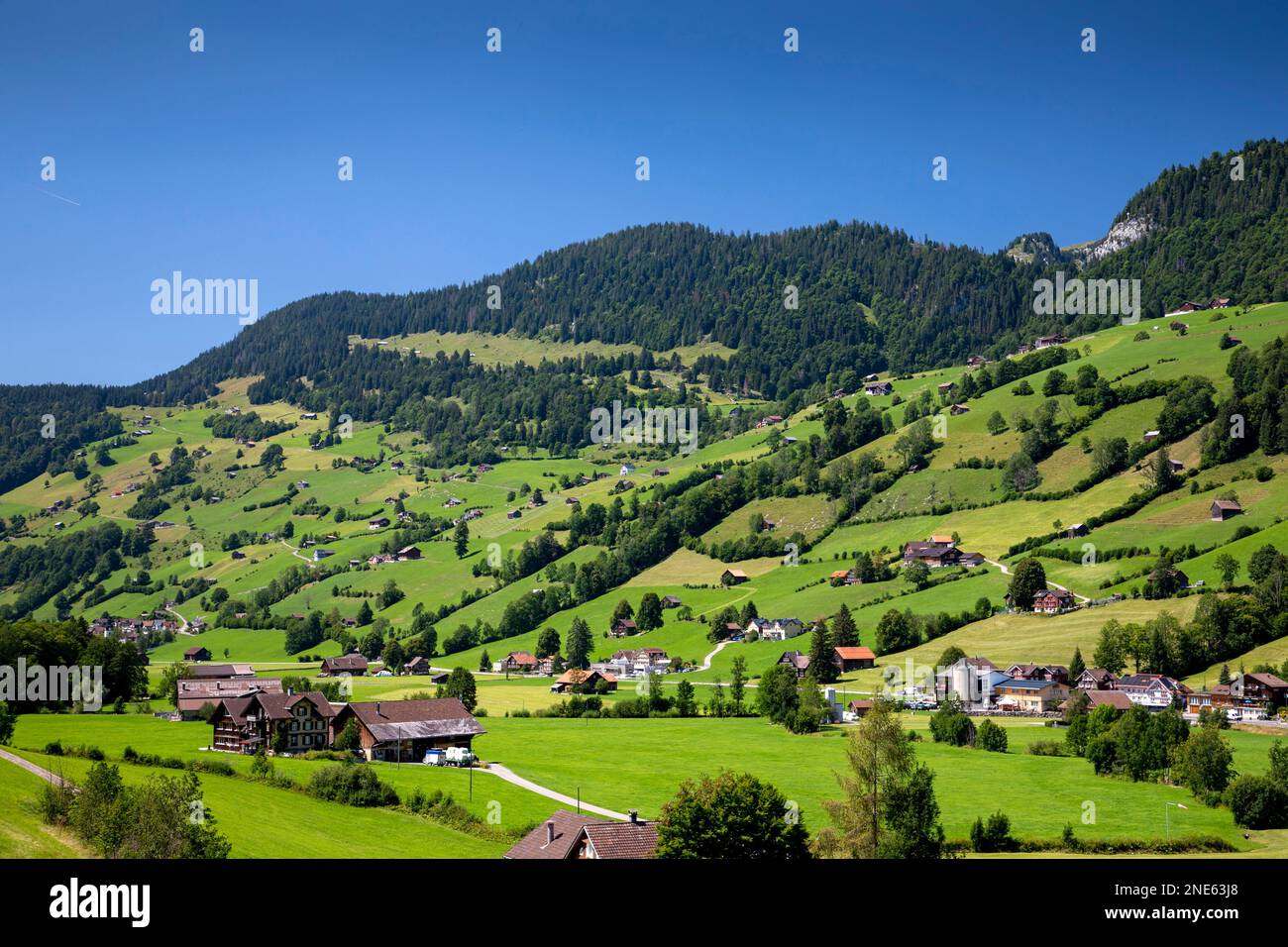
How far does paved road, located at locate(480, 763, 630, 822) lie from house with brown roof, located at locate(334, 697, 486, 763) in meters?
6.48

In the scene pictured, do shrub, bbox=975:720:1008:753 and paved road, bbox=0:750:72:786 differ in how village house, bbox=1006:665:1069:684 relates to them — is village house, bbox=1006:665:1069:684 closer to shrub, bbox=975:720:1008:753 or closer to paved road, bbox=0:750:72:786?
shrub, bbox=975:720:1008:753

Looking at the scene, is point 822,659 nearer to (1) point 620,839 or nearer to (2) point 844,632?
(2) point 844,632

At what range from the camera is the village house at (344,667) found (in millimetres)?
130625

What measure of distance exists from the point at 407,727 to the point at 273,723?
859 cm

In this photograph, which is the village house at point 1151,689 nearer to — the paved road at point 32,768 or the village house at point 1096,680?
the village house at point 1096,680

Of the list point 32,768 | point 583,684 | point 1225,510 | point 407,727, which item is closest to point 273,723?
point 407,727

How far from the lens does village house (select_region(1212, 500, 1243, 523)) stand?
121188mm

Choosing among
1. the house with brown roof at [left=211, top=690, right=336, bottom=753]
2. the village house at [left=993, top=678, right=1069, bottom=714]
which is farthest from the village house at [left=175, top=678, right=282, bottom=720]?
the village house at [left=993, top=678, right=1069, bottom=714]

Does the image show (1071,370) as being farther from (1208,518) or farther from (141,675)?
(141,675)

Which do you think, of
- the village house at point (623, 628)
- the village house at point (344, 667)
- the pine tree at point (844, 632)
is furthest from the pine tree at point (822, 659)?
the village house at point (344, 667)

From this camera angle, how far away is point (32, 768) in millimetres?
48500
